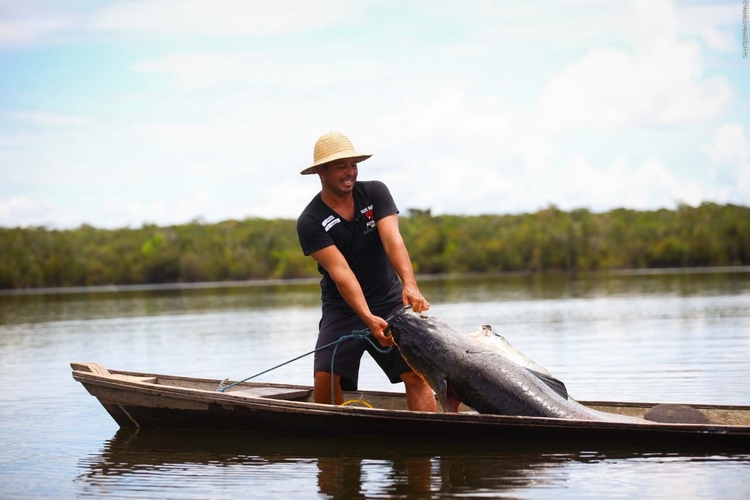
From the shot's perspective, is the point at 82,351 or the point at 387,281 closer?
the point at 387,281

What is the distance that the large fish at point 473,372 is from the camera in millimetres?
7441

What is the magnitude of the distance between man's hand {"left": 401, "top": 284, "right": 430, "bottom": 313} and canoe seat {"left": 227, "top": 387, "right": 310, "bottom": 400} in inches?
79.8

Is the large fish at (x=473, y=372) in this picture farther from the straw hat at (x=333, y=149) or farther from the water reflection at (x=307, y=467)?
the straw hat at (x=333, y=149)

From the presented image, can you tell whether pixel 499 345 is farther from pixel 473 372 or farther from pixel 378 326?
pixel 378 326

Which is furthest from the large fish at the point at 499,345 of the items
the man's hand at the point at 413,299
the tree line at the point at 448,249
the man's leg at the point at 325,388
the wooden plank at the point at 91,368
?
the tree line at the point at 448,249

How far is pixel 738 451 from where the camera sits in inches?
282

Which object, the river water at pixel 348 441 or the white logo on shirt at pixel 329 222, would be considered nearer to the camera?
the river water at pixel 348 441

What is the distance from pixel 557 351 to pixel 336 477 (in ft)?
27.8

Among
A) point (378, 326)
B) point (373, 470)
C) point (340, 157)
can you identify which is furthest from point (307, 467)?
point (340, 157)

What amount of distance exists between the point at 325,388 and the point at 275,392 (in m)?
0.98

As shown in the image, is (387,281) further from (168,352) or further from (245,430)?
(168,352)

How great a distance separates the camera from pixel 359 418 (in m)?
7.98

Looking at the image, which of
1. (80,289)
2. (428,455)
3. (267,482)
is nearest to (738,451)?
(428,455)

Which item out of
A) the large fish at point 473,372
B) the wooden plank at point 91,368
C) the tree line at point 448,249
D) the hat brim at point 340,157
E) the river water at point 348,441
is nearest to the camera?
the river water at point 348,441
